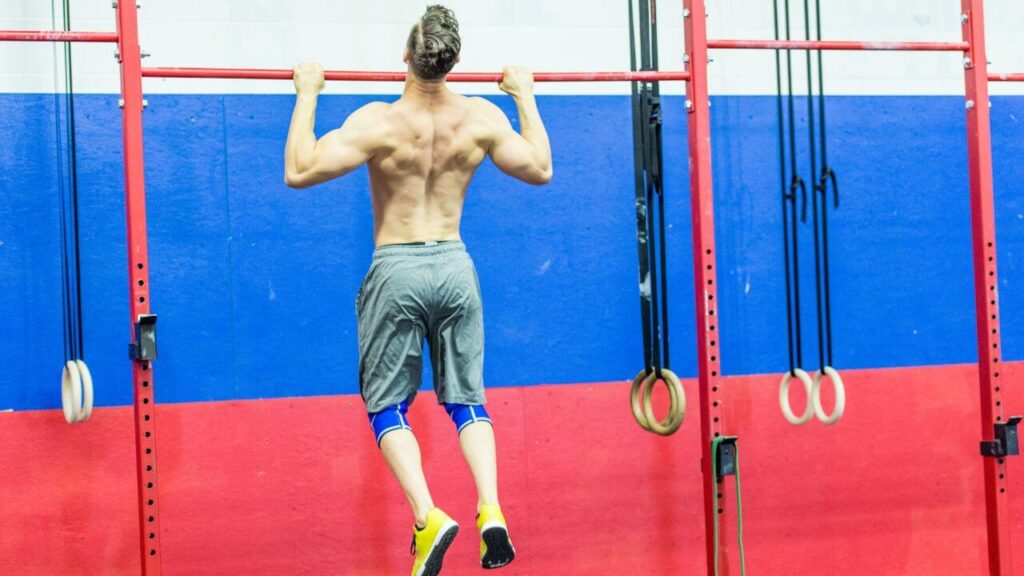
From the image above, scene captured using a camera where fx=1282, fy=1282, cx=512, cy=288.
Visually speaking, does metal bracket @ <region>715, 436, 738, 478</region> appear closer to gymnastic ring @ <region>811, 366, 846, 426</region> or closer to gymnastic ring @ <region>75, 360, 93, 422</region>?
gymnastic ring @ <region>811, 366, 846, 426</region>

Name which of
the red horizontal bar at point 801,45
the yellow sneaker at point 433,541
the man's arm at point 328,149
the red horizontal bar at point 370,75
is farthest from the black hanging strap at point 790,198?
the man's arm at point 328,149

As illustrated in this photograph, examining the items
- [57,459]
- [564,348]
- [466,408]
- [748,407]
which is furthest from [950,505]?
[57,459]

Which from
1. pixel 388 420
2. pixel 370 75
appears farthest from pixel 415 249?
pixel 370 75

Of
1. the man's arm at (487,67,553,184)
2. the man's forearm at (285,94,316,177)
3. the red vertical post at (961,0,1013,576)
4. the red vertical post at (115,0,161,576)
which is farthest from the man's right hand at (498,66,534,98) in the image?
the red vertical post at (961,0,1013,576)

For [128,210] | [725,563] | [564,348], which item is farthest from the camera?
[564,348]

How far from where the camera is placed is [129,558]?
4.62m

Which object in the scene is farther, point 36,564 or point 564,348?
point 564,348

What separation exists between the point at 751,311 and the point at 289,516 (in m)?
2.00

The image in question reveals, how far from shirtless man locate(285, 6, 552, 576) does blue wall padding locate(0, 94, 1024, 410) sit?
1089 millimetres

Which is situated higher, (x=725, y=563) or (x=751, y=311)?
(x=751, y=311)

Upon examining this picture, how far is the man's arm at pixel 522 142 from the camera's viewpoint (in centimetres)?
376

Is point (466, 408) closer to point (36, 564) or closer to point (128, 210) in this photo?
point (128, 210)

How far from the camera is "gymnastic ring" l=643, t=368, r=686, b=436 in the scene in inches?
169

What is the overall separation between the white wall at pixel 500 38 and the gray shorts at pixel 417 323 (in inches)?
54.8
